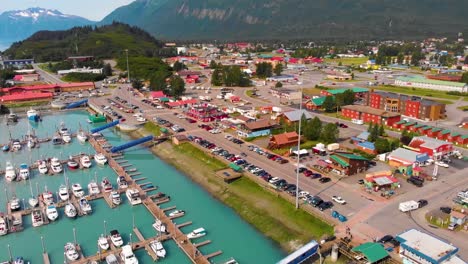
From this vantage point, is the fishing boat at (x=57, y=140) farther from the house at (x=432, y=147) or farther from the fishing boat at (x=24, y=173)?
the house at (x=432, y=147)

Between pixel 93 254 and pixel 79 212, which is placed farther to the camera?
pixel 79 212

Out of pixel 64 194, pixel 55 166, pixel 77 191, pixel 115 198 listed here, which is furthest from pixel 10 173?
pixel 115 198

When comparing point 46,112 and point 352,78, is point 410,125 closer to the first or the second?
point 352,78

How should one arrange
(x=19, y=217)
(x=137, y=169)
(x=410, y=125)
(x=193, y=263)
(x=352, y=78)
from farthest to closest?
(x=352, y=78) < (x=410, y=125) < (x=137, y=169) < (x=19, y=217) < (x=193, y=263)

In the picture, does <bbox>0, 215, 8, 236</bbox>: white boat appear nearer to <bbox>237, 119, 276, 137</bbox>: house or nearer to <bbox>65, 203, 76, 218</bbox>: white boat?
<bbox>65, 203, 76, 218</bbox>: white boat

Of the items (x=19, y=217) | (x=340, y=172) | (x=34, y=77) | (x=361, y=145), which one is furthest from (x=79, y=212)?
(x=34, y=77)

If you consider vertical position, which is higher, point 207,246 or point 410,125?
point 410,125

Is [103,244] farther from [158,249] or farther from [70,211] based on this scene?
[70,211]
